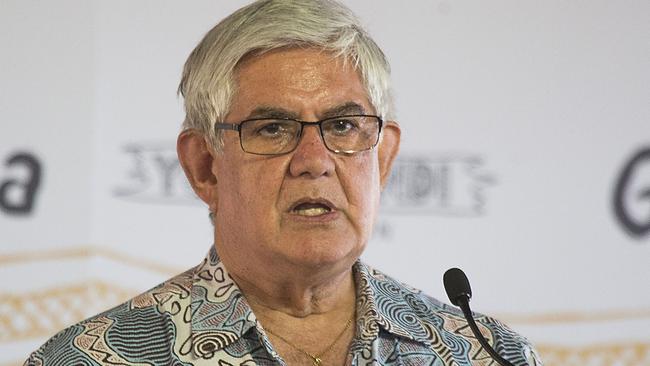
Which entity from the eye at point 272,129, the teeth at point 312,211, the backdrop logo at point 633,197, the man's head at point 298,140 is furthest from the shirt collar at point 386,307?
the backdrop logo at point 633,197

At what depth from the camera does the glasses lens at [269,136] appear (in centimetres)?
192

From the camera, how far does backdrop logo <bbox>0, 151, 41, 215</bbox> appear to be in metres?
2.99

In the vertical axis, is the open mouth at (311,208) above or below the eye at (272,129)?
below

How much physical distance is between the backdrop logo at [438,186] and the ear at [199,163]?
1157mm

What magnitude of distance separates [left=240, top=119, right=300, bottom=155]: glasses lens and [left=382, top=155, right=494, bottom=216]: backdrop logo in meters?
1.25

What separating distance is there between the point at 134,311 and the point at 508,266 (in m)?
1.53

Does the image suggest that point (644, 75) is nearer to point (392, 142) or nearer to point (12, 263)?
point (392, 142)

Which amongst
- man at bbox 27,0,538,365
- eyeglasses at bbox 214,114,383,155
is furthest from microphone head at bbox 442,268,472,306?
eyeglasses at bbox 214,114,383,155

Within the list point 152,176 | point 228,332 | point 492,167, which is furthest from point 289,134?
point 492,167

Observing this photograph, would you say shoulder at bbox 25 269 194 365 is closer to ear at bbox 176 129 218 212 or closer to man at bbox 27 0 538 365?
man at bbox 27 0 538 365

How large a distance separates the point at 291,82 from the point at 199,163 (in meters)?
0.27

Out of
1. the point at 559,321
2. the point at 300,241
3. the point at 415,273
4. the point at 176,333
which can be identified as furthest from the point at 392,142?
the point at 559,321

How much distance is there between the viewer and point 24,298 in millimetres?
3041

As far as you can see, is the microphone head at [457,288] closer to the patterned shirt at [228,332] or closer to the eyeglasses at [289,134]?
the patterned shirt at [228,332]
